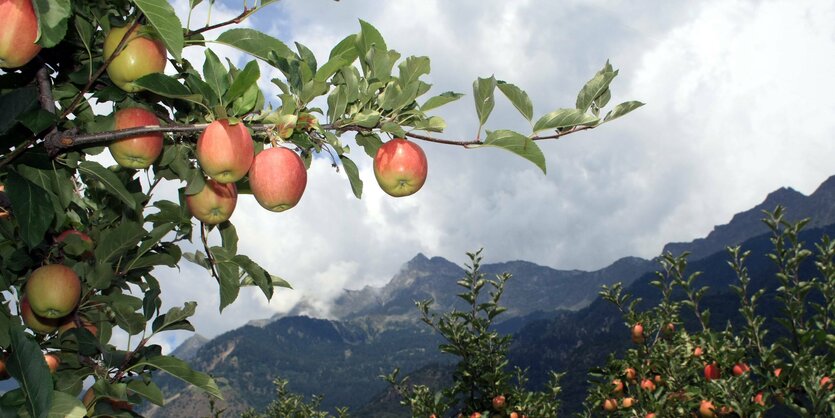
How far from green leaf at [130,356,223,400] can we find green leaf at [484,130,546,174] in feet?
5.55

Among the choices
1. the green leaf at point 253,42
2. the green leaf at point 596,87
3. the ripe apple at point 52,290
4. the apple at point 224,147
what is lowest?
the ripe apple at point 52,290

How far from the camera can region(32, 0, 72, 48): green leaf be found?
1.99 metres

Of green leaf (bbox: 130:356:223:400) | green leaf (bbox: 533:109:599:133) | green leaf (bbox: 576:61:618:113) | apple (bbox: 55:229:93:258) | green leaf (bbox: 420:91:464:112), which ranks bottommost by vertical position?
green leaf (bbox: 130:356:223:400)

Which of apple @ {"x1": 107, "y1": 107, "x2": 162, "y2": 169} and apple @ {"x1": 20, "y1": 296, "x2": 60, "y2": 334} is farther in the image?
apple @ {"x1": 20, "y1": 296, "x2": 60, "y2": 334}

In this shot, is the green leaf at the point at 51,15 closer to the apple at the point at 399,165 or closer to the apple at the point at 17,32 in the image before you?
the apple at the point at 17,32

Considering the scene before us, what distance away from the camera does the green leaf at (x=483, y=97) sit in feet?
7.93

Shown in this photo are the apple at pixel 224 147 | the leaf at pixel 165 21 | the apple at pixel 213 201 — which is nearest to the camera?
the leaf at pixel 165 21

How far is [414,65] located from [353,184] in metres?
0.70

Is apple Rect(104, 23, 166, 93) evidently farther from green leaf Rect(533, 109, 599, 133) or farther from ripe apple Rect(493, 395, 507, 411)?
ripe apple Rect(493, 395, 507, 411)

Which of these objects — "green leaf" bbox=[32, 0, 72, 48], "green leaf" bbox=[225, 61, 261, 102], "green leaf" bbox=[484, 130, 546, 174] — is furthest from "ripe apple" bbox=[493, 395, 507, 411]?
"green leaf" bbox=[32, 0, 72, 48]

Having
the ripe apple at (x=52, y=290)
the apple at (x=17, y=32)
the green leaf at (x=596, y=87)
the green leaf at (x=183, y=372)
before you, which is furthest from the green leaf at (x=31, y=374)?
the green leaf at (x=596, y=87)

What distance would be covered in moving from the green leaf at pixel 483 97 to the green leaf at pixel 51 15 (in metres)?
1.52

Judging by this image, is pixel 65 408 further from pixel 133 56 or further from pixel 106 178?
pixel 133 56

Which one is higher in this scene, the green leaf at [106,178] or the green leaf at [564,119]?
the green leaf at [564,119]
